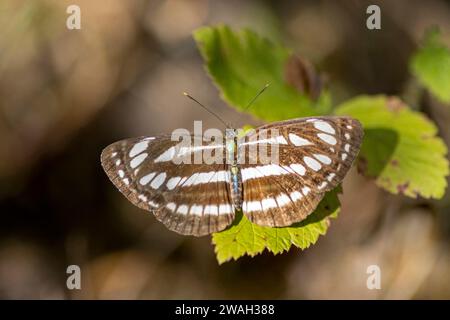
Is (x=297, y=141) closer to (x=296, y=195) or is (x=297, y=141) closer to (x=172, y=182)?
(x=296, y=195)

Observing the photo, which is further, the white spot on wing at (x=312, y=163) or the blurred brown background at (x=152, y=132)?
the blurred brown background at (x=152, y=132)

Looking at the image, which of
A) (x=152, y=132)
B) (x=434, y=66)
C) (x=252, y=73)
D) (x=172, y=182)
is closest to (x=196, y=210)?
(x=172, y=182)

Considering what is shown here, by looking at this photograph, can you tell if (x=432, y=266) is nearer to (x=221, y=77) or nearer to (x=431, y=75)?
(x=431, y=75)

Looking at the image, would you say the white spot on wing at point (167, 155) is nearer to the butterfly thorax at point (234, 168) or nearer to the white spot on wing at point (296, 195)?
the butterfly thorax at point (234, 168)

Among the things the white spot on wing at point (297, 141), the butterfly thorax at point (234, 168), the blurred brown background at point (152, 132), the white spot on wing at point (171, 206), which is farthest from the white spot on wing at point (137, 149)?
the blurred brown background at point (152, 132)

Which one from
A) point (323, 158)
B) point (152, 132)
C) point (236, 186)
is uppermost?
point (152, 132)

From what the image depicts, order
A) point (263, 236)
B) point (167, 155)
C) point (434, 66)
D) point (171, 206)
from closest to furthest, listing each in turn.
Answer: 1. point (263, 236)
2. point (171, 206)
3. point (167, 155)
4. point (434, 66)
